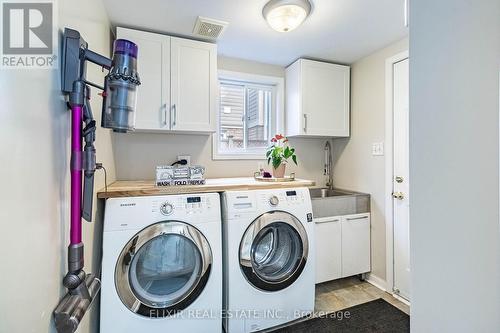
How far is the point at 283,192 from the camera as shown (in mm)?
1835

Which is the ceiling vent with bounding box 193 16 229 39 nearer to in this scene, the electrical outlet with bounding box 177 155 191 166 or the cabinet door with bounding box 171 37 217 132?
the cabinet door with bounding box 171 37 217 132

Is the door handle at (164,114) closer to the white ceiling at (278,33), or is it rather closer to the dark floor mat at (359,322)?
the white ceiling at (278,33)

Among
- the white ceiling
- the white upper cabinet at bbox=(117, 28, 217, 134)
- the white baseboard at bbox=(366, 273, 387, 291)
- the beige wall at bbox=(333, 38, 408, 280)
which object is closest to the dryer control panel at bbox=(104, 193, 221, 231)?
the white upper cabinet at bbox=(117, 28, 217, 134)

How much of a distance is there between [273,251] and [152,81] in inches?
65.4

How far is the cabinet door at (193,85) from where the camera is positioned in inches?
78.6

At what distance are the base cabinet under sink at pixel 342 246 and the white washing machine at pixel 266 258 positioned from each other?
0.39 meters

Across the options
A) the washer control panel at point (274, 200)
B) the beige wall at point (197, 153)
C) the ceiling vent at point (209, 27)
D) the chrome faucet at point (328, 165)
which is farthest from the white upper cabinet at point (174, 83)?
the chrome faucet at point (328, 165)

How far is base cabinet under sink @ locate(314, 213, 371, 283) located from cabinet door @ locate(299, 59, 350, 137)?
2.98 feet

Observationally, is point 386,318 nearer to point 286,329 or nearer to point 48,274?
point 286,329

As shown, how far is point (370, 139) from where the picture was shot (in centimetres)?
243

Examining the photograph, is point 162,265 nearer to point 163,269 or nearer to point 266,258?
point 163,269

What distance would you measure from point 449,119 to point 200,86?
184 centimetres

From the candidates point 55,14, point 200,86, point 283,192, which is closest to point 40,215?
point 55,14

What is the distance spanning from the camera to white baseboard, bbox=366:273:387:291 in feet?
7.43
